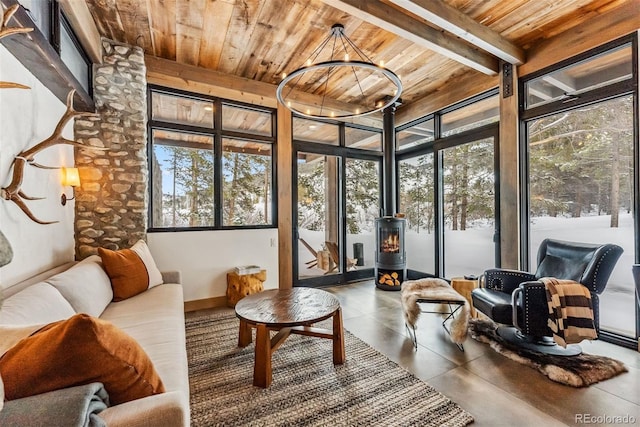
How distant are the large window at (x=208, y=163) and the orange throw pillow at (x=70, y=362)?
314 centimetres

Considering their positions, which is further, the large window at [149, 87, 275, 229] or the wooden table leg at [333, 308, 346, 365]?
the large window at [149, 87, 275, 229]

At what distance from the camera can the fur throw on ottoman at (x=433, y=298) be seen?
2654 millimetres

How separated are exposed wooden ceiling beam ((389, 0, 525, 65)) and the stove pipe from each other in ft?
6.62

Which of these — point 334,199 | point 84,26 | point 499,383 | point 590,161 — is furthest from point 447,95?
point 84,26

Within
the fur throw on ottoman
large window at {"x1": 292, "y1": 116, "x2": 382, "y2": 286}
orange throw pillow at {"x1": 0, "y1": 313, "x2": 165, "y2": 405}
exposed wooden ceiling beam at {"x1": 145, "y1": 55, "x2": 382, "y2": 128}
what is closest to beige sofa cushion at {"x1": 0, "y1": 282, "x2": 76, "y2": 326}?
orange throw pillow at {"x1": 0, "y1": 313, "x2": 165, "y2": 405}

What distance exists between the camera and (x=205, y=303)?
397 centimetres

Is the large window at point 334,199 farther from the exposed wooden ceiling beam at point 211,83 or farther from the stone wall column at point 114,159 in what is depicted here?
the stone wall column at point 114,159

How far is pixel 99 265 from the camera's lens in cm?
259

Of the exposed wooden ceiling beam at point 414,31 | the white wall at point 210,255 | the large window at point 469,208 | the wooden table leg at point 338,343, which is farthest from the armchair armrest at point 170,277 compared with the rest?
the large window at point 469,208

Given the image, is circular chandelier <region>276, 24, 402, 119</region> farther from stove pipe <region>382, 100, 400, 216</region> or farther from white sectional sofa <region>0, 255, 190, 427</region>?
white sectional sofa <region>0, 255, 190, 427</region>

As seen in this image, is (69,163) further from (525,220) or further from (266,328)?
(525,220)

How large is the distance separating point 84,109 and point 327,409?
3.90 metres

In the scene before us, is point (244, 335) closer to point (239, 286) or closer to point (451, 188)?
point (239, 286)

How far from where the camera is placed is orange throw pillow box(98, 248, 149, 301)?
2578mm
